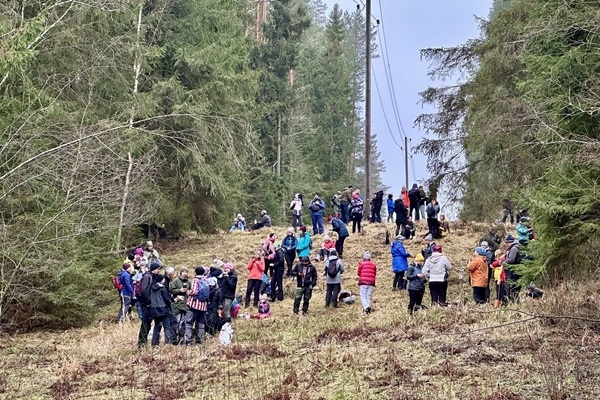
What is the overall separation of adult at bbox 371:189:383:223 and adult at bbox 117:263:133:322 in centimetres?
1233

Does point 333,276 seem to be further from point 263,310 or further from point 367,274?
point 263,310

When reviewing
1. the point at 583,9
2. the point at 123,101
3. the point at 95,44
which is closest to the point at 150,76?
the point at 123,101

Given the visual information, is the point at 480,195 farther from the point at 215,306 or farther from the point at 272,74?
the point at 272,74

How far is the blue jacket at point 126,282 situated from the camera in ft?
52.1

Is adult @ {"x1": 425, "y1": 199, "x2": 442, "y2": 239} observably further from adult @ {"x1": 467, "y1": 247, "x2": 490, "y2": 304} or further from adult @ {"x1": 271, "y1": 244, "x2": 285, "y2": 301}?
adult @ {"x1": 467, "y1": 247, "x2": 490, "y2": 304}

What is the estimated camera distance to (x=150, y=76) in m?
24.1

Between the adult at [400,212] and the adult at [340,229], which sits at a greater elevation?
the adult at [400,212]

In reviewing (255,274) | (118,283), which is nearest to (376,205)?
(255,274)

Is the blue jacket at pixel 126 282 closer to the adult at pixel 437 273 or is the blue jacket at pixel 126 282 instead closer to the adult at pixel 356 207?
the adult at pixel 437 273

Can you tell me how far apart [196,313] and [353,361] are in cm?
531

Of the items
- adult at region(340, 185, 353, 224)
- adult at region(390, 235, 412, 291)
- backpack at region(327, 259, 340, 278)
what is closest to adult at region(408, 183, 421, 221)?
adult at region(340, 185, 353, 224)

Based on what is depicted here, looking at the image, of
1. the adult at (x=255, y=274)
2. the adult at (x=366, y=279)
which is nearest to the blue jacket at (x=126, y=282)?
the adult at (x=255, y=274)

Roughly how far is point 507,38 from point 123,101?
1293 centimetres

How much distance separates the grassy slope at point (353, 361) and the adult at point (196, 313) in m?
0.73
